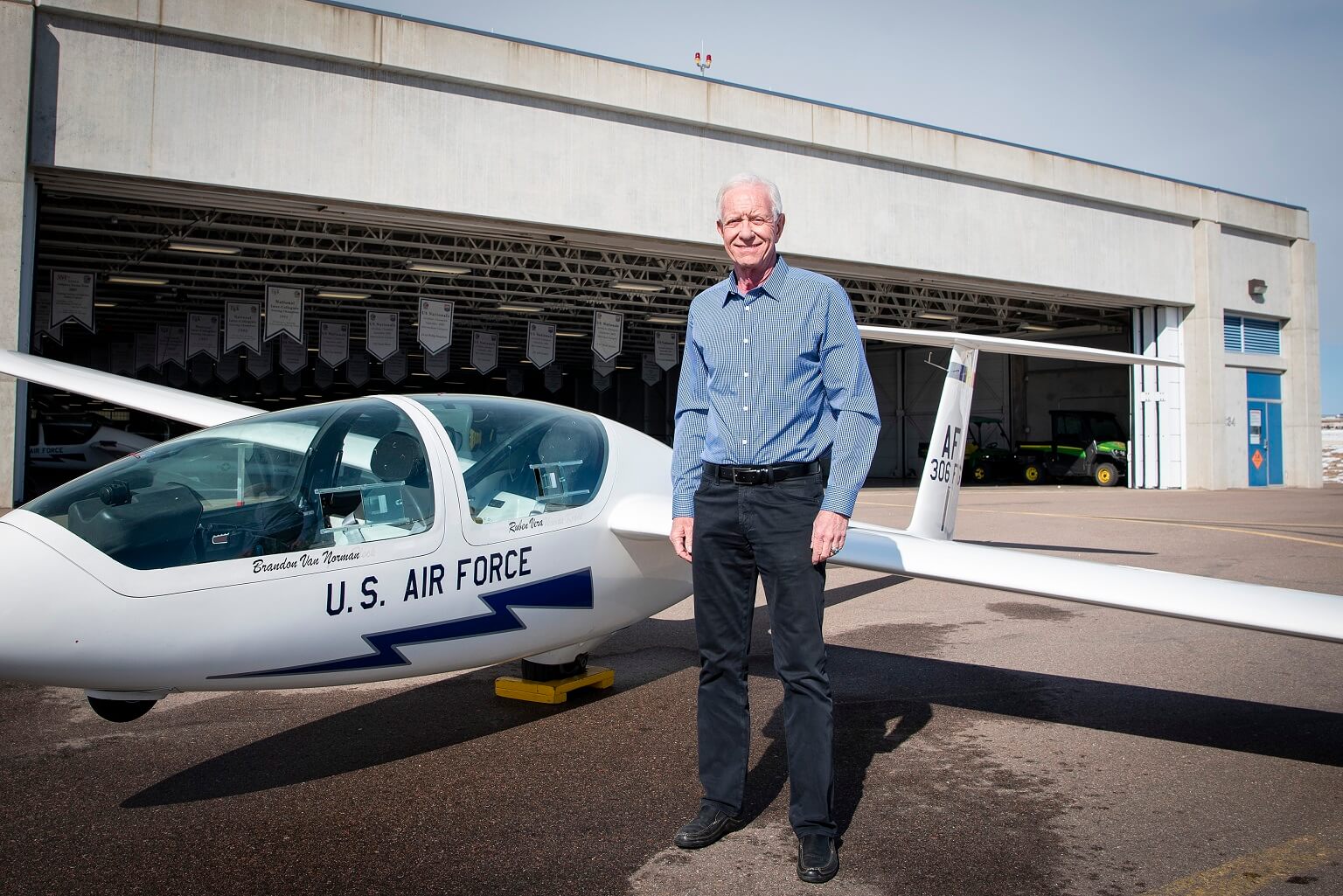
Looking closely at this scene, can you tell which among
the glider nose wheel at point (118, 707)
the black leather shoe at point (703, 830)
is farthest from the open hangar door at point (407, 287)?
the black leather shoe at point (703, 830)

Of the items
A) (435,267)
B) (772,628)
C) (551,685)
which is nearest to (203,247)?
(435,267)

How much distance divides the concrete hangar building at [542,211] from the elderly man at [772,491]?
12.8 meters

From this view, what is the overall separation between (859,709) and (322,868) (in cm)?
282

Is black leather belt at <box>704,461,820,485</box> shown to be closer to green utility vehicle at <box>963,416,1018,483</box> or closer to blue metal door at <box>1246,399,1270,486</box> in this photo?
blue metal door at <box>1246,399,1270,486</box>

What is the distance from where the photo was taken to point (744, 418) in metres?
3.14

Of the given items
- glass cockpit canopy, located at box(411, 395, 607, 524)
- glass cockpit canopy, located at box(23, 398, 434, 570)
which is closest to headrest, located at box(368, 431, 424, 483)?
glass cockpit canopy, located at box(23, 398, 434, 570)

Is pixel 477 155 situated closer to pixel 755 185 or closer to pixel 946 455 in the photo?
pixel 946 455

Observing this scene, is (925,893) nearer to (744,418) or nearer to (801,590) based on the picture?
(801,590)

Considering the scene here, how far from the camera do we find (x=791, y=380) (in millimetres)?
3125

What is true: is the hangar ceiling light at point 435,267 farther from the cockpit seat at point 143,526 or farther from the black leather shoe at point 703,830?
the black leather shoe at point 703,830

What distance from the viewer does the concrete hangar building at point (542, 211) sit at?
1327 centimetres

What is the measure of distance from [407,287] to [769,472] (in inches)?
1030

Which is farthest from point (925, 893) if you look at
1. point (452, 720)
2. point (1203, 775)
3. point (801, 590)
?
point (452, 720)

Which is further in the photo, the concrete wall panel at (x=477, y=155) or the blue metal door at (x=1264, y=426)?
the blue metal door at (x=1264, y=426)
